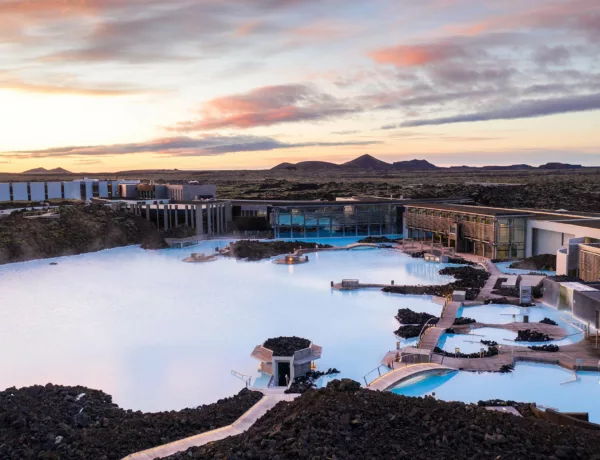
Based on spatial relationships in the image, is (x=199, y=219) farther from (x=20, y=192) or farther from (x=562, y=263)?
(x=20, y=192)

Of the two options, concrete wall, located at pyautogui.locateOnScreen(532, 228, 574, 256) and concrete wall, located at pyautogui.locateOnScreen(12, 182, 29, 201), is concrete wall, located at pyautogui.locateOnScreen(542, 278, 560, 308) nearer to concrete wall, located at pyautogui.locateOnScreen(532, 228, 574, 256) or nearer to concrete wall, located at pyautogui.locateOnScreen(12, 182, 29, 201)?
concrete wall, located at pyautogui.locateOnScreen(532, 228, 574, 256)

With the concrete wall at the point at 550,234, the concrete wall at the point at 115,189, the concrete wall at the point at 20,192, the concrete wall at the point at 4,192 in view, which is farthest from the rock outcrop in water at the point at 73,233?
the concrete wall at the point at 550,234

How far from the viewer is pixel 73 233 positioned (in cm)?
4091

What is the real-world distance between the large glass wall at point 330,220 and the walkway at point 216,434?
32.2 metres

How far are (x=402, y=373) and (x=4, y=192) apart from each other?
5906 centimetres

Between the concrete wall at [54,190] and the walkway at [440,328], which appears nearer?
the walkway at [440,328]

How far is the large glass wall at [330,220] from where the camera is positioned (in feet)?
146

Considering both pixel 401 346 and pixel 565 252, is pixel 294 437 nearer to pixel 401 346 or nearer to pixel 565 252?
pixel 401 346

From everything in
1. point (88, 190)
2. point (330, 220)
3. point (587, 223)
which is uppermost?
point (88, 190)

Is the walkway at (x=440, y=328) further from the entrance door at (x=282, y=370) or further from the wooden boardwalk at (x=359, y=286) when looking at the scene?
the wooden boardwalk at (x=359, y=286)

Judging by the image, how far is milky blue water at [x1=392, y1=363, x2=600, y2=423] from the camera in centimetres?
1287

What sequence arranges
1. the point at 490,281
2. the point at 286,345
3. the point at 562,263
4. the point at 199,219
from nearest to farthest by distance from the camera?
the point at 286,345, the point at 562,263, the point at 490,281, the point at 199,219

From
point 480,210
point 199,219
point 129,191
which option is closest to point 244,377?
point 480,210

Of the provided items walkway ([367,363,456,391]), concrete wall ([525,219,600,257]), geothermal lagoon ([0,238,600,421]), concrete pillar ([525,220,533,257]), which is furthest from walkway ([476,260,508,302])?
walkway ([367,363,456,391])
